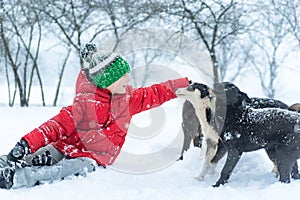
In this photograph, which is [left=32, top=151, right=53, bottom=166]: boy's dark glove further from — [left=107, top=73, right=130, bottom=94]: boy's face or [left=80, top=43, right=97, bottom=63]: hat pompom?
[left=80, top=43, right=97, bottom=63]: hat pompom

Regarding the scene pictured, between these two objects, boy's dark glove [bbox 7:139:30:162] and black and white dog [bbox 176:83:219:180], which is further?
black and white dog [bbox 176:83:219:180]

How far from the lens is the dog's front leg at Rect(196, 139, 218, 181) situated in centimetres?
402

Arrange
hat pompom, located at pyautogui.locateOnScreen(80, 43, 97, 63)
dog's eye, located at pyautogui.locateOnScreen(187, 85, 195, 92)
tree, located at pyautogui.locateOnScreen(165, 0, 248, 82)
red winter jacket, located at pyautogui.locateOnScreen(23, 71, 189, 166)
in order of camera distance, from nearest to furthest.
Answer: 1. red winter jacket, located at pyautogui.locateOnScreen(23, 71, 189, 166)
2. dog's eye, located at pyautogui.locateOnScreen(187, 85, 195, 92)
3. hat pompom, located at pyautogui.locateOnScreen(80, 43, 97, 63)
4. tree, located at pyautogui.locateOnScreen(165, 0, 248, 82)

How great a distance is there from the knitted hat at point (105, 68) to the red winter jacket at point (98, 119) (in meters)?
0.08

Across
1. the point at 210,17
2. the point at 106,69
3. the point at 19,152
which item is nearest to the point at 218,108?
the point at 106,69

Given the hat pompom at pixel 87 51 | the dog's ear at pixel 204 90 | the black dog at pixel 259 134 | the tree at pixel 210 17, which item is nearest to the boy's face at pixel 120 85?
the hat pompom at pixel 87 51

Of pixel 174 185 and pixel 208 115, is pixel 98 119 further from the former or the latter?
pixel 208 115

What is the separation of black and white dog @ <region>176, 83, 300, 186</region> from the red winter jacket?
415 millimetres

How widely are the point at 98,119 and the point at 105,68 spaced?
0.49 meters

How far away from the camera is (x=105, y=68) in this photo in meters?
3.88

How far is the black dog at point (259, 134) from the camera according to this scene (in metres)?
3.57

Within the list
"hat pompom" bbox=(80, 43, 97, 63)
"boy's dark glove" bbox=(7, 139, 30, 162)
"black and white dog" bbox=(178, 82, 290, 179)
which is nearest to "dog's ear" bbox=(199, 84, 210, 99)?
"black and white dog" bbox=(178, 82, 290, 179)

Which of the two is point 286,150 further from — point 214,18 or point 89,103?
point 214,18

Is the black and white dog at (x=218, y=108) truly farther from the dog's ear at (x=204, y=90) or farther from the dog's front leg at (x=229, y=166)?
the dog's front leg at (x=229, y=166)
